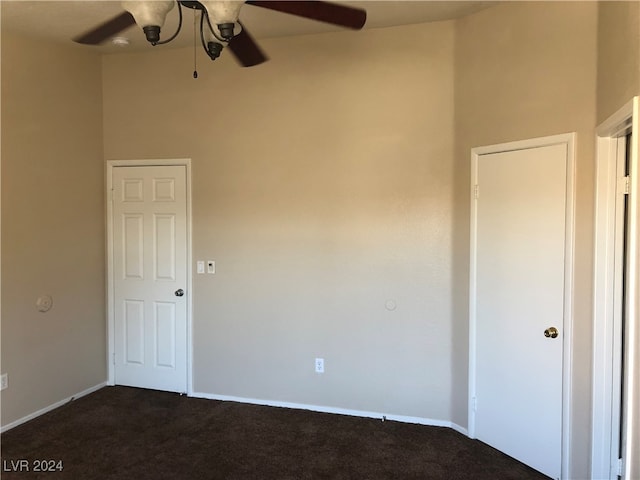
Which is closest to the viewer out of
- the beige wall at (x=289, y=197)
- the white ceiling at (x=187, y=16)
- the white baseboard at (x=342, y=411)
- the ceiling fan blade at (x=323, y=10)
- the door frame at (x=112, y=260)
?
the ceiling fan blade at (x=323, y=10)

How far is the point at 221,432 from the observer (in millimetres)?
3393

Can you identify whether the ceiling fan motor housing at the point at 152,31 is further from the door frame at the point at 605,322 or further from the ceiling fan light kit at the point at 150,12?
the door frame at the point at 605,322

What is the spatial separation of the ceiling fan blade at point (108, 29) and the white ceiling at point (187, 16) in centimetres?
90

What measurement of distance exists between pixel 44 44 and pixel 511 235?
3799 mm

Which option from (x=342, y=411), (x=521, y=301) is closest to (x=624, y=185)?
(x=521, y=301)

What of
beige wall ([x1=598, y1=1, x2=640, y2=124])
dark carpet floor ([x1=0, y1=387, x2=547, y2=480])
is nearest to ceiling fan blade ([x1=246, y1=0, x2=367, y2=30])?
beige wall ([x1=598, y1=1, x2=640, y2=124])

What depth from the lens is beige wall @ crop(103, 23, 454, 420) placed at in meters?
3.49

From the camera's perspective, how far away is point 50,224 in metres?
3.74

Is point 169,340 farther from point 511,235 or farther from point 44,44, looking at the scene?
point 511,235

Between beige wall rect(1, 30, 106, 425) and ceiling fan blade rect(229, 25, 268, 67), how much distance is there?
2180 millimetres

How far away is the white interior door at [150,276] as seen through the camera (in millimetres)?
4098

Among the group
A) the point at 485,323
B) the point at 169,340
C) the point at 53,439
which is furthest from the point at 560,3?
the point at 53,439

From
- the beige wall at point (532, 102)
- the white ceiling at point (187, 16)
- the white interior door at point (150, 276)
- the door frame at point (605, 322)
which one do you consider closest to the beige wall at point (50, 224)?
the white interior door at point (150, 276)

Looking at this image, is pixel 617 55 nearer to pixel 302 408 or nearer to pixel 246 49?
pixel 246 49
